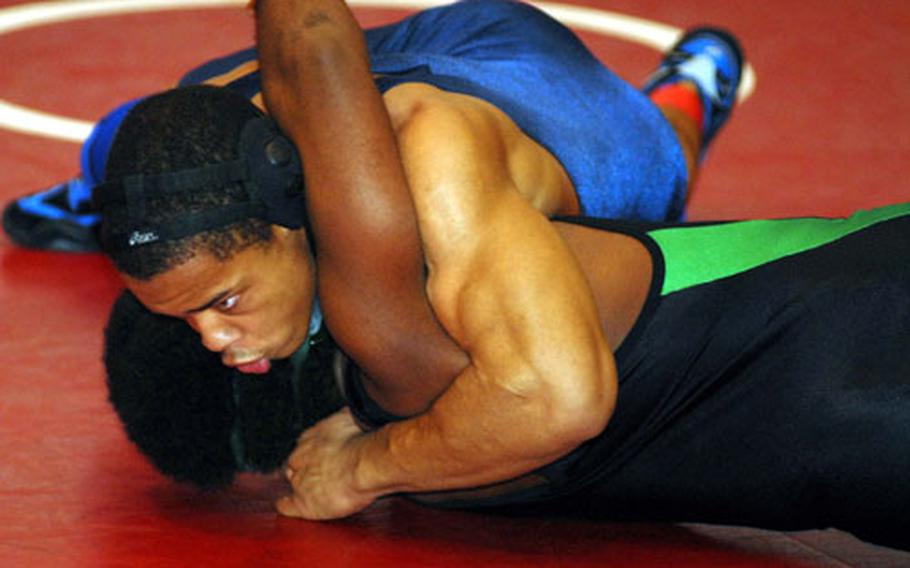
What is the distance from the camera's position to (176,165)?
2172 mm

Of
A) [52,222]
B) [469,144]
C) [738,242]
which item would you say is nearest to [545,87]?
[738,242]

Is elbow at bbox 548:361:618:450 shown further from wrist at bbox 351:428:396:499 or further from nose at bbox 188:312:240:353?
nose at bbox 188:312:240:353

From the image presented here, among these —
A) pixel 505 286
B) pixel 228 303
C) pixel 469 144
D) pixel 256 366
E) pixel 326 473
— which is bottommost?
pixel 326 473

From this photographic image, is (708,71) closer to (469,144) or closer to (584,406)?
(469,144)

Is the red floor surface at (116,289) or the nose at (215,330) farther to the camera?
the red floor surface at (116,289)

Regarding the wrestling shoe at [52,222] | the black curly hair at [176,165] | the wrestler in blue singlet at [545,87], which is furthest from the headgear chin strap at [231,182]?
the wrestling shoe at [52,222]

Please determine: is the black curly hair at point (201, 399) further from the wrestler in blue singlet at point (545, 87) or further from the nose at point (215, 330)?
the wrestler in blue singlet at point (545, 87)

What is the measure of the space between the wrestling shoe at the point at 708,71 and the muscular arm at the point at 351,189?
1343 millimetres

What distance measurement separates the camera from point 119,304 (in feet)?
8.36

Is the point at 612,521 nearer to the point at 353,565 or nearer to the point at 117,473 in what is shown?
the point at 353,565

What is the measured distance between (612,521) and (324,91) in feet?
2.40

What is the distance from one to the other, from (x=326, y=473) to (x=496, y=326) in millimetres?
418

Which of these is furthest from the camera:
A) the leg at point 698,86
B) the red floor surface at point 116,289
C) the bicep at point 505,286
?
the leg at point 698,86

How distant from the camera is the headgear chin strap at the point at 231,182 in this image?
215 centimetres
